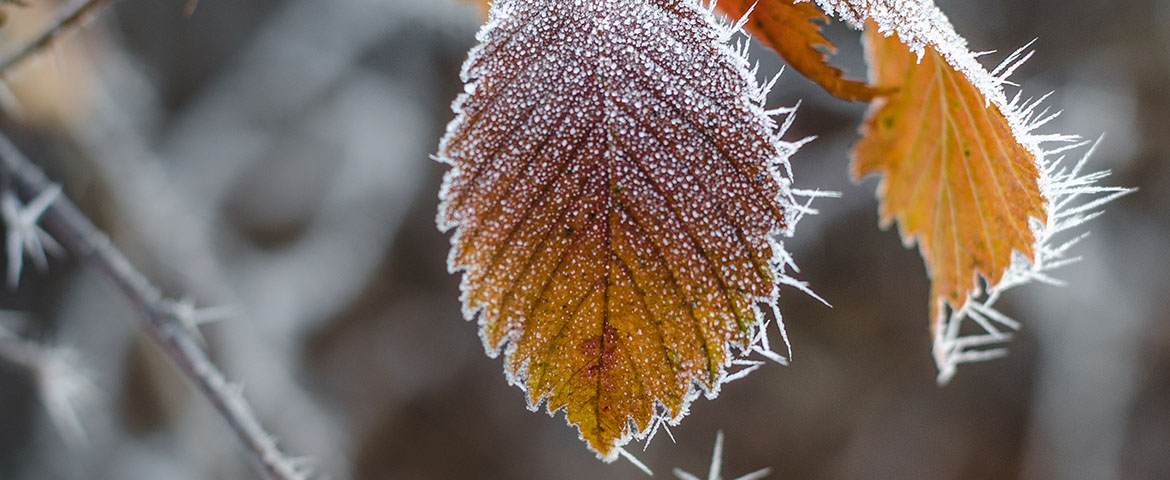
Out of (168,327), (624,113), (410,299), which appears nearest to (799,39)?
(624,113)

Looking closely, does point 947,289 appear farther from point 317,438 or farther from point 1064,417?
point 1064,417

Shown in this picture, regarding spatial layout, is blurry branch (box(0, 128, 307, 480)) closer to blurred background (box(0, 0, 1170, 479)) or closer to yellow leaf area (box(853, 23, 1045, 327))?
yellow leaf area (box(853, 23, 1045, 327))

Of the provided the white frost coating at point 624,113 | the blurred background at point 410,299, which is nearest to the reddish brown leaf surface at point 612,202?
the white frost coating at point 624,113

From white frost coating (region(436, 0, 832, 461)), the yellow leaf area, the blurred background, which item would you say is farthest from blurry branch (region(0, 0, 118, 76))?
the blurred background

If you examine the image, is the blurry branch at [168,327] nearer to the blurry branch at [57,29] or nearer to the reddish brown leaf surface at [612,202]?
the blurry branch at [57,29]

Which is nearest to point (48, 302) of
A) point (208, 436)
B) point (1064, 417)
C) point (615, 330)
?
point (208, 436)

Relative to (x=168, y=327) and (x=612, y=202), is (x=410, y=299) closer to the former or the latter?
(x=168, y=327)

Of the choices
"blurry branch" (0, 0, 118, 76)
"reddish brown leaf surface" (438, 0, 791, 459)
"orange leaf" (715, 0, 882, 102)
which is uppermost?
"blurry branch" (0, 0, 118, 76)
